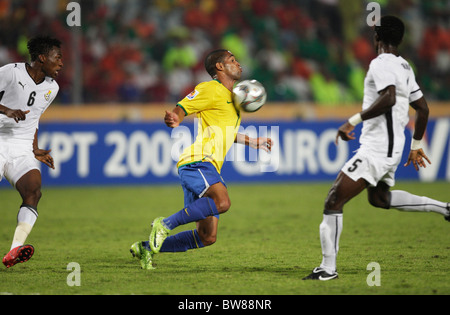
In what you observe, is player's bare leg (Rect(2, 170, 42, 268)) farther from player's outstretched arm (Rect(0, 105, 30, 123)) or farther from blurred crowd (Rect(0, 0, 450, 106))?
blurred crowd (Rect(0, 0, 450, 106))

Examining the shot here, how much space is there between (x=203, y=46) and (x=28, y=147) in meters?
10.2

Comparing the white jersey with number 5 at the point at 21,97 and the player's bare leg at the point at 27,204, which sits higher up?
the white jersey with number 5 at the point at 21,97

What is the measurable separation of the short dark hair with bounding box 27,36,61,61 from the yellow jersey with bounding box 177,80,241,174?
147 centimetres

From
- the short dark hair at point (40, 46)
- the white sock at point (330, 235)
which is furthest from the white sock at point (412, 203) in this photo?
the short dark hair at point (40, 46)

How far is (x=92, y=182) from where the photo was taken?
1424 centimetres

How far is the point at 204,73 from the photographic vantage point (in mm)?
→ 15719

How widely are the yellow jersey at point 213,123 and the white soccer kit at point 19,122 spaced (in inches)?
59.6

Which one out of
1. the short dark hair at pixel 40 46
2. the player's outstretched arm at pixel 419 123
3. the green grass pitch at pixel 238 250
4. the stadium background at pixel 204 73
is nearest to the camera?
the green grass pitch at pixel 238 250

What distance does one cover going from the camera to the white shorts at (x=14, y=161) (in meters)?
6.37

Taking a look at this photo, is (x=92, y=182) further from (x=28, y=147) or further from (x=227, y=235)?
(x=28, y=147)

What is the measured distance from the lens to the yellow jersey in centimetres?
614

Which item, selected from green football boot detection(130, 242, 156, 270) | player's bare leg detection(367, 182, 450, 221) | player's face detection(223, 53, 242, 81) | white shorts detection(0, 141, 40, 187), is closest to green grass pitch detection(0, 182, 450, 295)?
green football boot detection(130, 242, 156, 270)

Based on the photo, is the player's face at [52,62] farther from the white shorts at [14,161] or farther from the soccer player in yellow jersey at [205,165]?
the soccer player in yellow jersey at [205,165]
